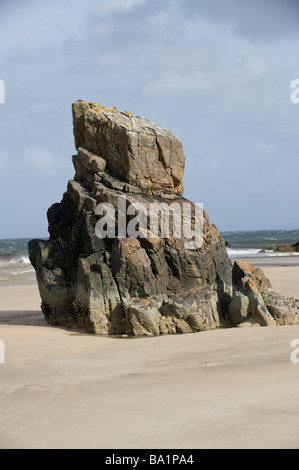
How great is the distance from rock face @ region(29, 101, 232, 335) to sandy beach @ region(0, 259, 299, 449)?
1.89 feet

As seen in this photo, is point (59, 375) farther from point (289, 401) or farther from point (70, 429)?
point (289, 401)

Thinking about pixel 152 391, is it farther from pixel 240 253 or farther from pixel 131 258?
pixel 240 253

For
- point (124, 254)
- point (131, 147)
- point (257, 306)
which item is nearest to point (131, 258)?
point (124, 254)

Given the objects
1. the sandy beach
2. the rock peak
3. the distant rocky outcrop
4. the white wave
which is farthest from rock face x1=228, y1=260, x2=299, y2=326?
the white wave

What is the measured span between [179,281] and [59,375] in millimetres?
3541

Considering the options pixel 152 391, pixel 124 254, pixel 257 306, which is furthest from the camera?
pixel 257 306

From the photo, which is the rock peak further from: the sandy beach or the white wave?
the white wave

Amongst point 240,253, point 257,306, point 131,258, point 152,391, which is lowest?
point 240,253

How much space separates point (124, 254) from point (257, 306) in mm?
2518

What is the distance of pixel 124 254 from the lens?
8.62m

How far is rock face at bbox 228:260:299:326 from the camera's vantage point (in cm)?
888

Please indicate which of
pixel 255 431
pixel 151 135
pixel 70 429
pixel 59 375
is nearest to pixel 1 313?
pixel 151 135

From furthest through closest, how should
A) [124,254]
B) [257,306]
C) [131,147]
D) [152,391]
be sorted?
[131,147] < [257,306] < [124,254] < [152,391]

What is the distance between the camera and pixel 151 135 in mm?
9547
